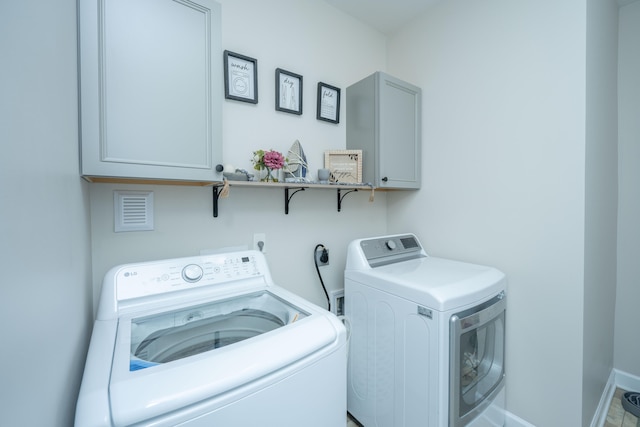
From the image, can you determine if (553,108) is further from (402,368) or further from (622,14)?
(402,368)

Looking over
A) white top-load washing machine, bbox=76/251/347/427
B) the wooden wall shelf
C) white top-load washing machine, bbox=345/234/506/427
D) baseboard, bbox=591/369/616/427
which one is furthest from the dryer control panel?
baseboard, bbox=591/369/616/427

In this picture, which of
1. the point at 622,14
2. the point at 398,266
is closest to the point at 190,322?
the point at 398,266

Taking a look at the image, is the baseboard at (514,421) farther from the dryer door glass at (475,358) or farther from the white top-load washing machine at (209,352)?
the white top-load washing machine at (209,352)

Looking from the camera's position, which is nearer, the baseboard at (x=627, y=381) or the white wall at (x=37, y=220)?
the white wall at (x=37, y=220)

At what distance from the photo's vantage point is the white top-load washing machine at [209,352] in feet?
1.95

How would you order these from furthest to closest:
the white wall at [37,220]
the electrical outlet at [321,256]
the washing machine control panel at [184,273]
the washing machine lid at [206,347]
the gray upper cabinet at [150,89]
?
the electrical outlet at [321,256] → the washing machine control panel at [184,273] → the gray upper cabinet at [150,89] → the washing machine lid at [206,347] → the white wall at [37,220]

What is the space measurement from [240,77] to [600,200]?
87.9 inches

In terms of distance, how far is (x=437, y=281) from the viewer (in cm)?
132

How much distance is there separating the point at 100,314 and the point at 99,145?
2.00 feet

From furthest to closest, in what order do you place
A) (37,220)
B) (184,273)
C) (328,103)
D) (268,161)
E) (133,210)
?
(328,103) → (268,161) → (133,210) → (184,273) → (37,220)

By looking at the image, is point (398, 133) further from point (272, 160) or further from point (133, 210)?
point (133, 210)

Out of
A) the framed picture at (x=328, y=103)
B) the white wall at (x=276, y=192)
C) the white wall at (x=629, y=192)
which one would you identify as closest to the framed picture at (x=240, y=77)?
the white wall at (x=276, y=192)

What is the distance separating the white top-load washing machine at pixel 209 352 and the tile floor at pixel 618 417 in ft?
6.45

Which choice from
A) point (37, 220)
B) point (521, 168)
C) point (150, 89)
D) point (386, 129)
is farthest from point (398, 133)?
point (37, 220)
